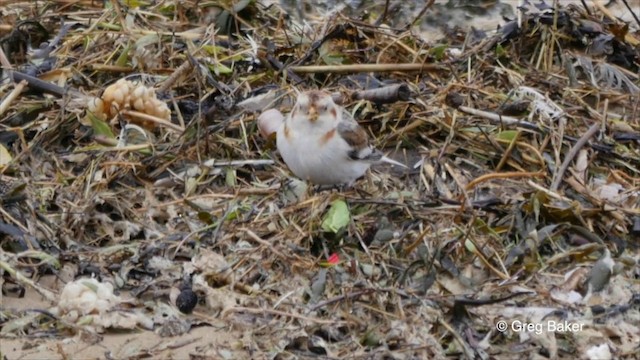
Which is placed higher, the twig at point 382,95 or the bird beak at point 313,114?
the bird beak at point 313,114

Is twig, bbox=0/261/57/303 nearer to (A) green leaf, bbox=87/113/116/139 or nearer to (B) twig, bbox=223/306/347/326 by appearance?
(B) twig, bbox=223/306/347/326

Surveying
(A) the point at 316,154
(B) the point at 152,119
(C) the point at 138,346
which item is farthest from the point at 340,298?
(B) the point at 152,119

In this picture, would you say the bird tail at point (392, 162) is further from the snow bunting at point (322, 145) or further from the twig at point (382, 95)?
the twig at point (382, 95)

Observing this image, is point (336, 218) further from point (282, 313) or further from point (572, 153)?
point (572, 153)

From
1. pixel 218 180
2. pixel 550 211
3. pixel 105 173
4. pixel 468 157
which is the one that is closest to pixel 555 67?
pixel 468 157

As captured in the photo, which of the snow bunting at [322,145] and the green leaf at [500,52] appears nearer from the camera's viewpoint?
the snow bunting at [322,145]

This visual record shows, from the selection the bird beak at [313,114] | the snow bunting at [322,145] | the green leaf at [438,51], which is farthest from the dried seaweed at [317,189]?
the bird beak at [313,114]

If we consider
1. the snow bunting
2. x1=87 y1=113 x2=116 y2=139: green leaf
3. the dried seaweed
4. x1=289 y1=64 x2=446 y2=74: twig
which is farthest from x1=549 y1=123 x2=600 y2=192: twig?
x1=87 y1=113 x2=116 y2=139: green leaf

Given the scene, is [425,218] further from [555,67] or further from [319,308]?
[555,67]
